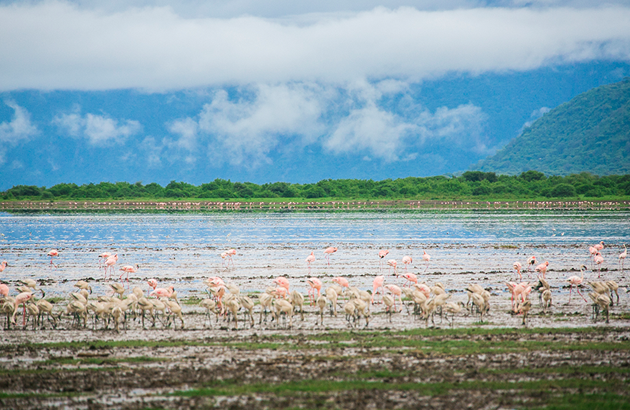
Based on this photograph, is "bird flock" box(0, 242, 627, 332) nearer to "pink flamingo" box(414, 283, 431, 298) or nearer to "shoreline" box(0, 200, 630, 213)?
"pink flamingo" box(414, 283, 431, 298)

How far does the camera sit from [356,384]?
10383 millimetres

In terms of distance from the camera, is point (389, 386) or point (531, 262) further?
point (531, 262)

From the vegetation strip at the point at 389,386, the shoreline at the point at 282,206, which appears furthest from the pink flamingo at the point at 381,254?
the shoreline at the point at 282,206

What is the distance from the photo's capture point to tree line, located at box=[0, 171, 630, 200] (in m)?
128

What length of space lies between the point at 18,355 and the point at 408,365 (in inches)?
336

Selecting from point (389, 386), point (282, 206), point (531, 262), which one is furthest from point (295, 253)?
point (282, 206)

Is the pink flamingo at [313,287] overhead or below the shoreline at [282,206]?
below

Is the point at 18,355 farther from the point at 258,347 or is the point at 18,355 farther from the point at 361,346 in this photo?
the point at 361,346

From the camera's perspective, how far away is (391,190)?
139500 millimetres

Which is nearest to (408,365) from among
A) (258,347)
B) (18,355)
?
(258,347)

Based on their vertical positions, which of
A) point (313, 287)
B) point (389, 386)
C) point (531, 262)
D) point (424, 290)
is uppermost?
point (531, 262)

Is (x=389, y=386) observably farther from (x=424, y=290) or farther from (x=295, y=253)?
(x=295, y=253)

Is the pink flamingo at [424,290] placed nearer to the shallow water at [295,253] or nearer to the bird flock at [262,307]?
the bird flock at [262,307]

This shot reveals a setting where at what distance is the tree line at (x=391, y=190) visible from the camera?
421ft
